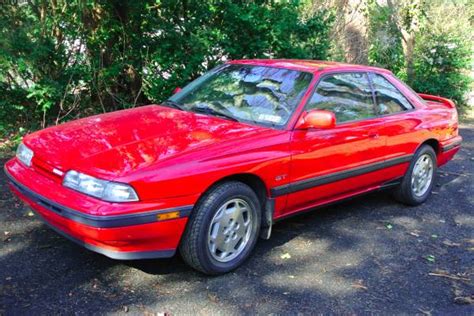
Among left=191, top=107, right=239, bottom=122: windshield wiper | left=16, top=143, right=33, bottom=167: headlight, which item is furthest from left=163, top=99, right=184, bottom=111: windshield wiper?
left=16, top=143, right=33, bottom=167: headlight

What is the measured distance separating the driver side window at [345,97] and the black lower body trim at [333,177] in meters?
0.48

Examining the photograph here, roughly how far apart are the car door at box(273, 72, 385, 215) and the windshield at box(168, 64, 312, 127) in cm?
18

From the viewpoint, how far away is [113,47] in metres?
7.52

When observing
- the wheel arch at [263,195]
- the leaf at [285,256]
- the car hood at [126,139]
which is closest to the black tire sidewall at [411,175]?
the leaf at [285,256]

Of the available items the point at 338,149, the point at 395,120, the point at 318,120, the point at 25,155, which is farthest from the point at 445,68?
the point at 25,155

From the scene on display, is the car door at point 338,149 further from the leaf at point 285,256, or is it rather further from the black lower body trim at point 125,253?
the black lower body trim at point 125,253

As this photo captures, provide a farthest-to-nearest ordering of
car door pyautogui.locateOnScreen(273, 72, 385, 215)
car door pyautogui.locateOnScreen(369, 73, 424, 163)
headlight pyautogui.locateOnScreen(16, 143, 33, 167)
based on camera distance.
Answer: car door pyautogui.locateOnScreen(369, 73, 424, 163) → car door pyautogui.locateOnScreen(273, 72, 385, 215) → headlight pyautogui.locateOnScreen(16, 143, 33, 167)

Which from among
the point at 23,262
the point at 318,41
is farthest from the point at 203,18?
the point at 23,262

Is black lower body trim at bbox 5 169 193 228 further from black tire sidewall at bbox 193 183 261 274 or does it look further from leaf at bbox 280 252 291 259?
leaf at bbox 280 252 291 259

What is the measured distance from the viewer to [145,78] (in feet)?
24.7

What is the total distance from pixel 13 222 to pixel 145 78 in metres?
3.54

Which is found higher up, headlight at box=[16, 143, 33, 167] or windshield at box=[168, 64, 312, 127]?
windshield at box=[168, 64, 312, 127]

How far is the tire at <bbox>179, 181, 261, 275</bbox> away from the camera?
354 centimetres

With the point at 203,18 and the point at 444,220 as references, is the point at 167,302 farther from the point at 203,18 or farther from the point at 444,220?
the point at 203,18
